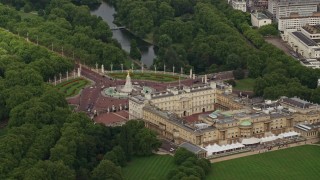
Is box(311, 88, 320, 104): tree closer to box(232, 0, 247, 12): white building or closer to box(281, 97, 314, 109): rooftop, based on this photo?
box(281, 97, 314, 109): rooftop

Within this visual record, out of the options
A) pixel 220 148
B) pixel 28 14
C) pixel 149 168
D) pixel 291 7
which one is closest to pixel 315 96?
pixel 220 148

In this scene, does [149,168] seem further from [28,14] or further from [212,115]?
[28,14]

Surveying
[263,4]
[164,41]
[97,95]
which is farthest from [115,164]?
[263,4]

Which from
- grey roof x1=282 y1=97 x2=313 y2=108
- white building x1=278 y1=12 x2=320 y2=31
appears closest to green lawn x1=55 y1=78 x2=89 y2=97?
grey roof x1=282 y1=97 x2=313 y2=108

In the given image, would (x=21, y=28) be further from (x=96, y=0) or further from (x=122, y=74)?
(x=96, y=0)

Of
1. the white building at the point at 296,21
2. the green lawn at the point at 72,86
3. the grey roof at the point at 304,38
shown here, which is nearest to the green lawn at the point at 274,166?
the green lawn at the point at 72,86
